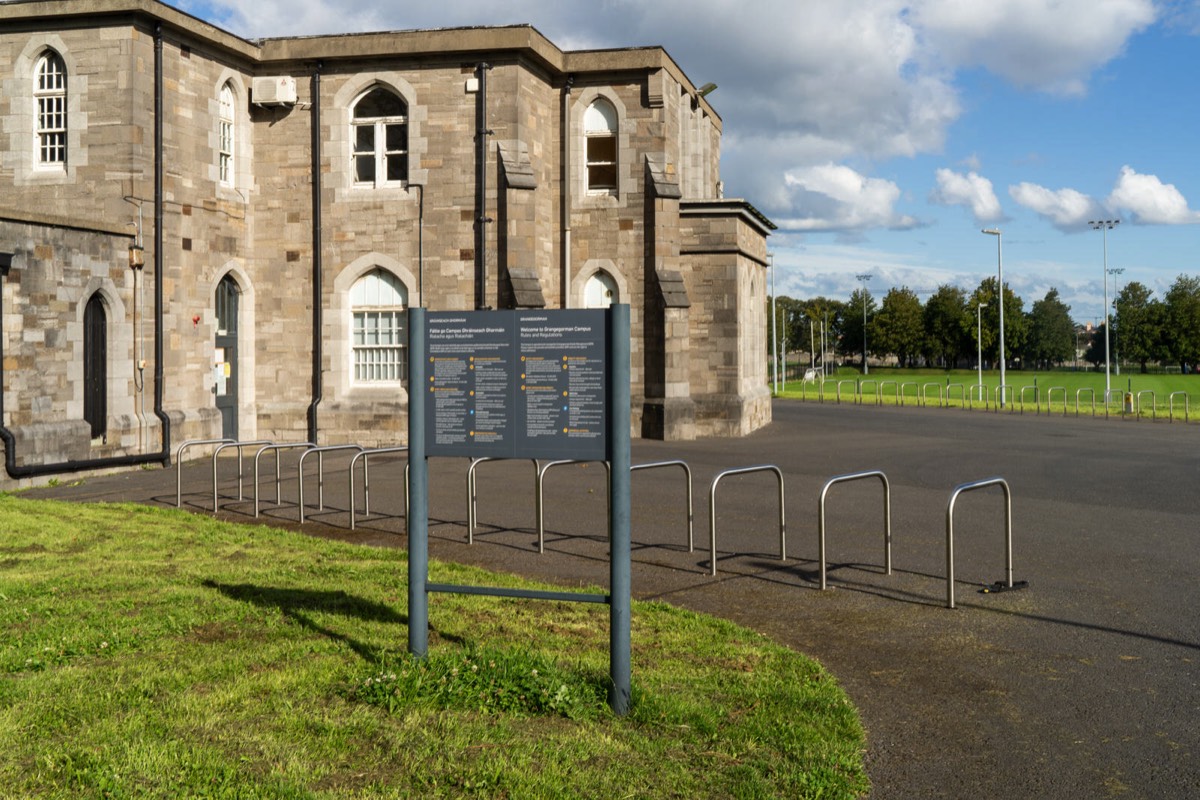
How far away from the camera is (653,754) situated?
5359mm

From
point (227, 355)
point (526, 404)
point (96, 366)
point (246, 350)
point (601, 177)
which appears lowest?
point (526, 404)

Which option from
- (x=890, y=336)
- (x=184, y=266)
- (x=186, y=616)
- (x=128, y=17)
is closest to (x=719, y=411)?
(x=184, y=266)

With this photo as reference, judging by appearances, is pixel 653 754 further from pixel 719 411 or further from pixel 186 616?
pixel 719 411

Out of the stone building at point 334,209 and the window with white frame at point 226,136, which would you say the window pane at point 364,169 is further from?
the window with white frame at point 226,136

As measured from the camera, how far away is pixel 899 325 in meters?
107

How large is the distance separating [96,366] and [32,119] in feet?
17.6

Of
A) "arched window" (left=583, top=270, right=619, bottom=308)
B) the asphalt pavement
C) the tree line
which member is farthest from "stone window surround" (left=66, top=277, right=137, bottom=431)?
the tree line

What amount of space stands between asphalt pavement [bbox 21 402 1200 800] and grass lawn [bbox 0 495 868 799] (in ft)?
1.62

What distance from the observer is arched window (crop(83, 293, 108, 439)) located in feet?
63.1

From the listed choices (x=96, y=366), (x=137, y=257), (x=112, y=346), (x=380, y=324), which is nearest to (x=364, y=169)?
(x=380, y=324)

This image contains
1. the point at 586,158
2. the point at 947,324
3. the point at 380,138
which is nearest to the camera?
the point at 380,138

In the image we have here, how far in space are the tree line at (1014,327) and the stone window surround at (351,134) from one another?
73.3m

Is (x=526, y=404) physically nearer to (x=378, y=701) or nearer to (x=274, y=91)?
(x=378, y=701)

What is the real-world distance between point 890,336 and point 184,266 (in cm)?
9310
